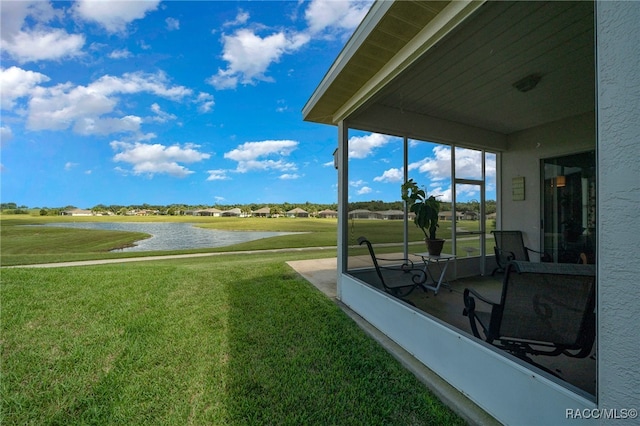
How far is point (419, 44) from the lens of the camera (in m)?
2.34

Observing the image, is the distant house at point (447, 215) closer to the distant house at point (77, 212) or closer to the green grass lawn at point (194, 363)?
the green grass lawn at point (194, 363)

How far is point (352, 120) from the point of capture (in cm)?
402

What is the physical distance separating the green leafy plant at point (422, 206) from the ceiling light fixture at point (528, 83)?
184cm

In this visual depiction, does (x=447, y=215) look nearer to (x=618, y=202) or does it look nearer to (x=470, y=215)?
(x=470, y=215)

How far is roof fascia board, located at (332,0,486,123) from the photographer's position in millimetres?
1930

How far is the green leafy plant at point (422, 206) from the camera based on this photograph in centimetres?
434

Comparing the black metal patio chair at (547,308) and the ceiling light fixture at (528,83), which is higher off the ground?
the ceiling light fixture at (528,83)

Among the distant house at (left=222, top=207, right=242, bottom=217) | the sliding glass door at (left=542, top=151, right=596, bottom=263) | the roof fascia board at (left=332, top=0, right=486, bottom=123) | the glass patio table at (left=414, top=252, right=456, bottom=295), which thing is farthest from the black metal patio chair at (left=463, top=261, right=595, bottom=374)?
the distant house at (left=222, top=207, right=242, bottom=217)

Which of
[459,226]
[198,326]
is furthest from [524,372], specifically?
[459,226]

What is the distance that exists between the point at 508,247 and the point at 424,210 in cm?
223

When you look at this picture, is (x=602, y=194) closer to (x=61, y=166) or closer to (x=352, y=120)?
(x=352, y=120)

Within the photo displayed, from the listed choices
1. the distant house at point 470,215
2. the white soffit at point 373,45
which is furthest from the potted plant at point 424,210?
the white soffit at point 373,45

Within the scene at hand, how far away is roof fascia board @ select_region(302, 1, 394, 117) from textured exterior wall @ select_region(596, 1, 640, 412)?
152 cm

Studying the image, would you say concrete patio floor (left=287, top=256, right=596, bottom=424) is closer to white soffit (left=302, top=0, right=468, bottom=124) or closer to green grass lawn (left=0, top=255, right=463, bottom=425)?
green grass lawn (left=0, top=255, right=463, bottom=425)
